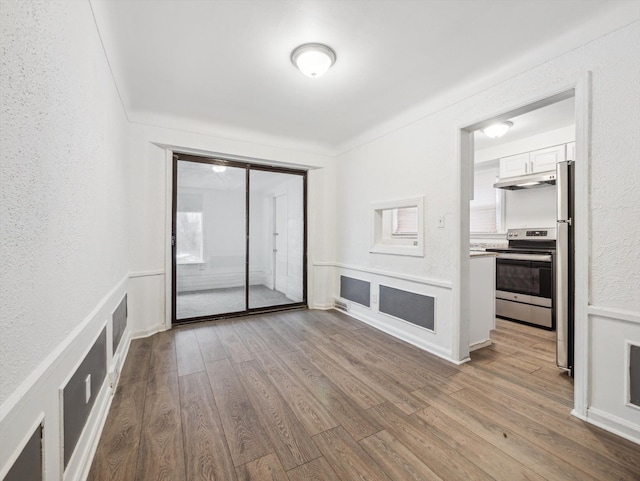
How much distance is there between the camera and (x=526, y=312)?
3.67 metres

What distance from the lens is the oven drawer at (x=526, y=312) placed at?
11.4 ft

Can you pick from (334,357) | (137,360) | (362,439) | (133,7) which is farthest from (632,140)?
(137,360)

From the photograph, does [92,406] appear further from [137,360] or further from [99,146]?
[99,146]

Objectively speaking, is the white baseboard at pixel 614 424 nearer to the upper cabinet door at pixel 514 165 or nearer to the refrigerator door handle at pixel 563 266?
the refrigerator door handle at pixel 563 266

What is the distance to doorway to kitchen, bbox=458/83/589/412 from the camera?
2.17m

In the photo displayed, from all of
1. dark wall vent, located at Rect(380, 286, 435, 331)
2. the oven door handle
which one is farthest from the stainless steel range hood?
dark wall vent, located at Rect(380, 286, 435, 331)

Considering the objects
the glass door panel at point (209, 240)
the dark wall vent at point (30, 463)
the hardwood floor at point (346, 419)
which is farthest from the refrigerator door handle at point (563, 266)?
the glass door panel at point (209, 240)

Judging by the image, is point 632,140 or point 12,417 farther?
point 632,140

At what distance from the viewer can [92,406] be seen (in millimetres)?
1565

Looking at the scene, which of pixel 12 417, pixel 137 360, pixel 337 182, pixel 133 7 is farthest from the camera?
pixel 337 182

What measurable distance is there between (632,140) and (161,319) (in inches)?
177

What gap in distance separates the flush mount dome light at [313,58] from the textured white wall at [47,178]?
1284 millimetres

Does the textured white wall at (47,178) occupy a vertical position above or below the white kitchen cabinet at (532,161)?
below

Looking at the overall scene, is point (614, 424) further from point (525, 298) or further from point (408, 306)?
point (525, 298)
